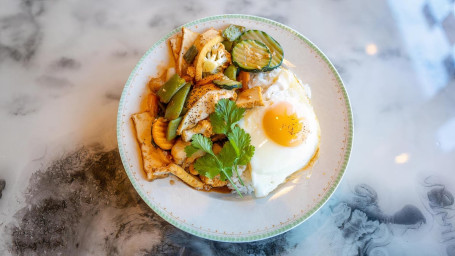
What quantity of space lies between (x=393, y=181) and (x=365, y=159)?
1.07 ft

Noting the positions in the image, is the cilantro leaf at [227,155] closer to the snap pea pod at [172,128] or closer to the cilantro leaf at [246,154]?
the cilantro leaf at [246,154]

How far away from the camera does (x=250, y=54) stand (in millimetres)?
3256

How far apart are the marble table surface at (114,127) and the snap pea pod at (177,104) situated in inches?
29.0

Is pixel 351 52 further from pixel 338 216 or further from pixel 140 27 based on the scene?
pixel 140 27

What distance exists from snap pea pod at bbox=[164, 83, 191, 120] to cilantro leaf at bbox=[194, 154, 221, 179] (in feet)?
1.49

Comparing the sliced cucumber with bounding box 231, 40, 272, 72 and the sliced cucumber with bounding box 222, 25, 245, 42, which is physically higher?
the sliced cucumber with bounding box 222, 25, 245, 42

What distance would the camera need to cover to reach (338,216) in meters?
3.33

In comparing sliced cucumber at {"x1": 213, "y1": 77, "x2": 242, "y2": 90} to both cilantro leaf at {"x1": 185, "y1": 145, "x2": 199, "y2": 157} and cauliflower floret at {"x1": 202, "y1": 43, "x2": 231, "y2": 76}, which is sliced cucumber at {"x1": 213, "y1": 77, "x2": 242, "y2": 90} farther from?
cilantro leaf at {"x1": 185, "y1": 145, "x2": 199, "y2": 157}

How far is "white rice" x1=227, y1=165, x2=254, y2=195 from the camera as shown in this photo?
10.4 ft

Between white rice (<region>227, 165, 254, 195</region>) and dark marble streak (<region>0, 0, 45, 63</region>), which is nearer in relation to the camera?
white rice (<region>227, 165, 254, 195</region>)

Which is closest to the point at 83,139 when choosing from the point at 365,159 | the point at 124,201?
the point at 124,201

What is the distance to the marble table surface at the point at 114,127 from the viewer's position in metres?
3.22

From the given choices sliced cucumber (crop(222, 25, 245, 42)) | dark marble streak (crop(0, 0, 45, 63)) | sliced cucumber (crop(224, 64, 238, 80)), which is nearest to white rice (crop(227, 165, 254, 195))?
sliced cucumber (crop(224, 64, 238, 80))

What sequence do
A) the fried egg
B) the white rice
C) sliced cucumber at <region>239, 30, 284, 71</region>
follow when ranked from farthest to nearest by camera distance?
sliced cucumber at <region>239, 30, 284, 71</region>
the white rice
the fried egg
